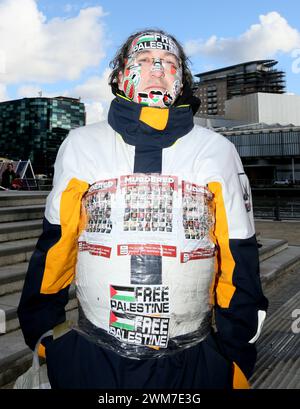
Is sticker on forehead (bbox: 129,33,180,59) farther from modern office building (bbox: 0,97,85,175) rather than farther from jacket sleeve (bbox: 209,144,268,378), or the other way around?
modern office building (bbox: 0,97,85,175)

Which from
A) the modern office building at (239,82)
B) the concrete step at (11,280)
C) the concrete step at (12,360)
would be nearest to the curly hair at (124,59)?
the concrete step at (12,360)

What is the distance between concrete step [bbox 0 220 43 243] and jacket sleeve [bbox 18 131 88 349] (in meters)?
4.60

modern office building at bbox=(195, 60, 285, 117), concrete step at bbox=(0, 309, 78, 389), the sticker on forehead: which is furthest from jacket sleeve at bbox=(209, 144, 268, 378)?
modern office building at bbox=(195, 60, 285, 117)

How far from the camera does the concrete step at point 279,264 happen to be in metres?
6.71

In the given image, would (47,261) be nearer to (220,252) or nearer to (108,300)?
(108,300)

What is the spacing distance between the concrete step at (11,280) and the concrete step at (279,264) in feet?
12.2

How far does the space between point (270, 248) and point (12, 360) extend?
6.15 m

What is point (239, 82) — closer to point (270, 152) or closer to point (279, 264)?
point (270, 152)

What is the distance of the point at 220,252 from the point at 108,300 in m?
0.44

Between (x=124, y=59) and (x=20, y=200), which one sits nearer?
(x=124, y=59)

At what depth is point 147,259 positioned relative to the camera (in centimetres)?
141

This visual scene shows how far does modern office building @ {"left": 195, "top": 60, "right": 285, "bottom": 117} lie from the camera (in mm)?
175500

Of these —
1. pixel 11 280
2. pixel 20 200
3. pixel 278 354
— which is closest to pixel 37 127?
pixel 20 200

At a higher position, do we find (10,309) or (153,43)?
(153,43)
